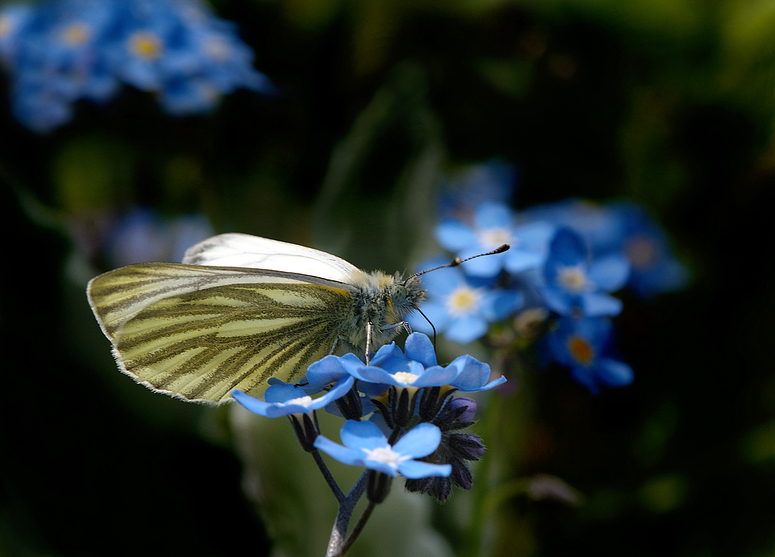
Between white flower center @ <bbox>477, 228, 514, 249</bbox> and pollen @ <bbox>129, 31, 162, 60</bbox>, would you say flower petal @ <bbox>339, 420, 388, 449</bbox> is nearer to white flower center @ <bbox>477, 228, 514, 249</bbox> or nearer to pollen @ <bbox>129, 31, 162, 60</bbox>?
white flower center @ <bbox>477, 228, 514, 249</bbox>

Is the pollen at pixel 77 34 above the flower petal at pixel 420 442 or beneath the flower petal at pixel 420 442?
above

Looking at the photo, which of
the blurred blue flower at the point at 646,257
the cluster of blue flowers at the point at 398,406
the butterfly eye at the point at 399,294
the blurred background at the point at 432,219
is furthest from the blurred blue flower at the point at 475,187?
the cluster of blue flowers at the point at 398,406

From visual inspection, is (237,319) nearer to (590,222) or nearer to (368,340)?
(368,340)

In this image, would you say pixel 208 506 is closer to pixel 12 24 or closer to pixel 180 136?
pixel 180 136

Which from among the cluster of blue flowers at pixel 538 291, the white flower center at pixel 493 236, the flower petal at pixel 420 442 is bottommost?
the flower petal at pixel 420 442

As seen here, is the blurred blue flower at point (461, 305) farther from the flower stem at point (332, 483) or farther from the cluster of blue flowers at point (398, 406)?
the flower stem at point (332, 483)

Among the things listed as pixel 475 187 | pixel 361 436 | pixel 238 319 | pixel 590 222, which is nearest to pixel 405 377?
pixel 361 436
